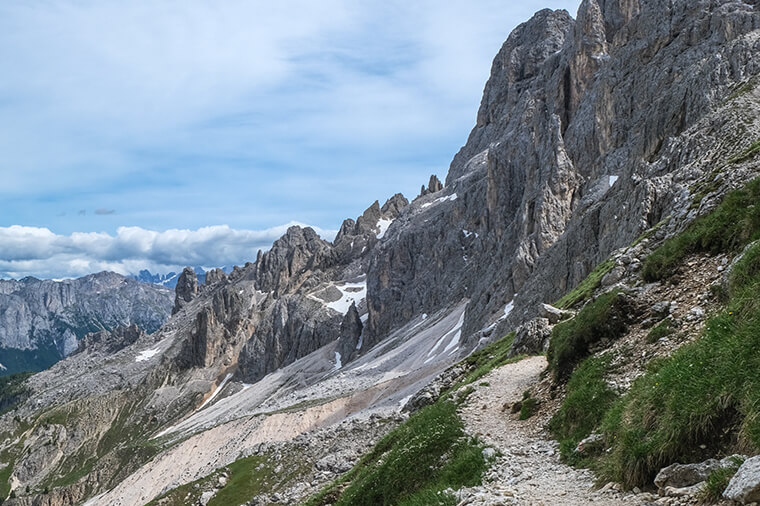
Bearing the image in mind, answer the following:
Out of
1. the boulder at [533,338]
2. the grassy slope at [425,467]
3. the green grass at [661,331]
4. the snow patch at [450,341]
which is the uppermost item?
the green grass at [661,331]

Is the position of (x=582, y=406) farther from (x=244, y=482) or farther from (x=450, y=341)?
(x=450, y=341)

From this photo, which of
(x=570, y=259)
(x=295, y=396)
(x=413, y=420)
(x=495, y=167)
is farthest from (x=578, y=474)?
(x=495, y=167)

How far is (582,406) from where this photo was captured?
48.8 feet

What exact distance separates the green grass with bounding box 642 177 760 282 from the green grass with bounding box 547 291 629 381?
1.70 m

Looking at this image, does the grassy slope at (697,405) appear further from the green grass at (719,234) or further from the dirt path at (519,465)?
the green grass at (719,234)

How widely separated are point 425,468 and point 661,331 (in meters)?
7.66

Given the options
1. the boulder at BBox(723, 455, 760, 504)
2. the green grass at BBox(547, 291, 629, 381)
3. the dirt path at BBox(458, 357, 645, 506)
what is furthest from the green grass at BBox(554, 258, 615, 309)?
the boulder at BBox(723, 455, 760, 504)

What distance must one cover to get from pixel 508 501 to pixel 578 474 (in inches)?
82.7

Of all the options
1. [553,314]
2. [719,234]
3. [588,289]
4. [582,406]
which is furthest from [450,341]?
[582,406]

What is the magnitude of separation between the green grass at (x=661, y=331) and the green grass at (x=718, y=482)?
770cm

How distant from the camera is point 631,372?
14945mm

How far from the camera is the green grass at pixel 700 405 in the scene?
28.7ft

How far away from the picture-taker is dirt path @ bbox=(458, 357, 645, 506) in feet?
34.8

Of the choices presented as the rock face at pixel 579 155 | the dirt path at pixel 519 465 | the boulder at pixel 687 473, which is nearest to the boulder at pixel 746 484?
the boulder at pixel 687 473
